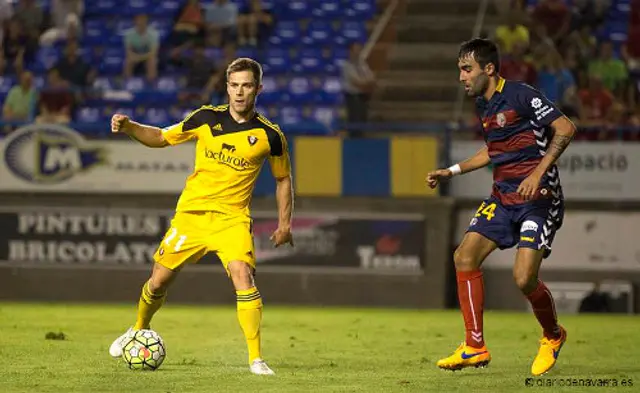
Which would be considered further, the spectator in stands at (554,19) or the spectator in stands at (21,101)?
the spectator in stands at (554,19)

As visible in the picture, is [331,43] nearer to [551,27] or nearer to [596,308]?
[551,27]

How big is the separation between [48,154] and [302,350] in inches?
242

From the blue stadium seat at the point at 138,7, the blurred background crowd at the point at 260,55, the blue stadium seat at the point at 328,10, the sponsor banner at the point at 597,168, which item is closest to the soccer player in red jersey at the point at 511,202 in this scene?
the sponsor banner at the point at 597,168

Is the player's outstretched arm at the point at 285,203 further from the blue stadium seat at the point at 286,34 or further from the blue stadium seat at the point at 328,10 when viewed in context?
the blue stadium seat at the point at 328,10

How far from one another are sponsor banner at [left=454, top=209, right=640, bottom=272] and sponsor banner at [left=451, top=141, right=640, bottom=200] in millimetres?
273

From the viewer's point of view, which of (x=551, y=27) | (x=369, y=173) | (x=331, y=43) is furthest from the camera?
(x=331, y=43)

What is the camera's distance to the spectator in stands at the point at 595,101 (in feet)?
55.4

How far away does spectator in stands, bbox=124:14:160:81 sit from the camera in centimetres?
1966

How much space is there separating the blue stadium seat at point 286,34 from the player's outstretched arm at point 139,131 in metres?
11.8

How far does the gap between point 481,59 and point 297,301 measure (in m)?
7.04

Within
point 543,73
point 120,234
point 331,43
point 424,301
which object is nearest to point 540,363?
point 424,301

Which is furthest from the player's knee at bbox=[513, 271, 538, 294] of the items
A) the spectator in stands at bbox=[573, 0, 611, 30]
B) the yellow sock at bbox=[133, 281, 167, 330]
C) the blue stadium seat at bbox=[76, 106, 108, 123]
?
the spectator in stands at bbox=[573, 0, 611, 30]

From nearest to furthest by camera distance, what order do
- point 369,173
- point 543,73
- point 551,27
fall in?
point 369,173
point 543,73
point 551,27

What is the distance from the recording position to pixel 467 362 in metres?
8.79
